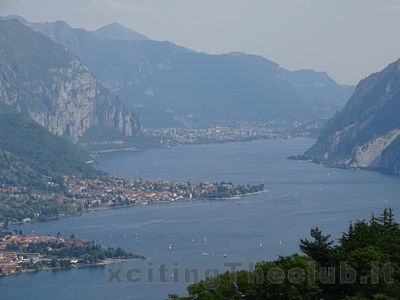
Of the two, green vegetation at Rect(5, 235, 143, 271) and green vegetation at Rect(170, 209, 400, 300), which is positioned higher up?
green vegetation at Rect(170, 209, 400, 300)

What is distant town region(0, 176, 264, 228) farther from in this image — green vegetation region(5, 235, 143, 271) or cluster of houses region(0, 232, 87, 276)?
green vegetation region(5, 235, 143, 271)

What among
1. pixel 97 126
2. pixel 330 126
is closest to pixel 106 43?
pixel 97 126

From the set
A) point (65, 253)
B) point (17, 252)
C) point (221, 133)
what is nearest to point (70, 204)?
point (17, 252)

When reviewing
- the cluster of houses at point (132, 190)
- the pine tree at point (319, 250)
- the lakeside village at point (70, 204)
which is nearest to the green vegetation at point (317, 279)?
the pine tree at point (319, 250)

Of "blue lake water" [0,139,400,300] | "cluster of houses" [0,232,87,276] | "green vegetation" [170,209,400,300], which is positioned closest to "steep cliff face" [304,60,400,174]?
"blue lake water" [0,139,400,300]

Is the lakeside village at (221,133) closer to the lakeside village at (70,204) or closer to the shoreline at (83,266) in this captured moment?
the lakeside village at (70,204)

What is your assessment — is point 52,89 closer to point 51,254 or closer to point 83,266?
point 51,254

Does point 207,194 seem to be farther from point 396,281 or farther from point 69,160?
point 396,281
